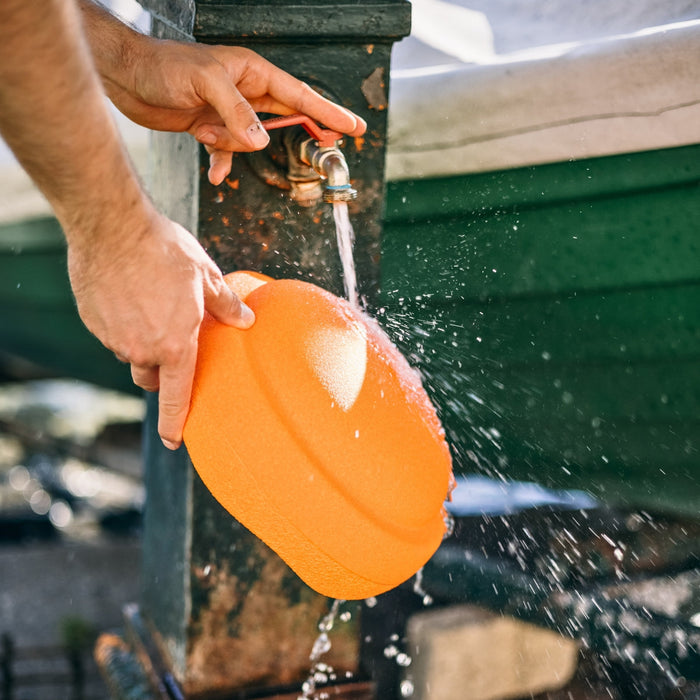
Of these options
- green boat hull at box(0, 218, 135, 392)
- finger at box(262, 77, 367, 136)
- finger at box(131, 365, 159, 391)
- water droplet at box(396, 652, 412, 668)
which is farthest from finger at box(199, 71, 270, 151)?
green boat hull at box(0, 218, 135, 392)

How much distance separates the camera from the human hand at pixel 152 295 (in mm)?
997

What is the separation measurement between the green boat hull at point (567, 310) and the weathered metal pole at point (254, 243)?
14.2 inches

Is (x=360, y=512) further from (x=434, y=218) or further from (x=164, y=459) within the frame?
(x=434, y=218)

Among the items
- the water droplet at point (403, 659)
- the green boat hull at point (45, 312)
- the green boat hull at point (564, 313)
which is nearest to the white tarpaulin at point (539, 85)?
the green boat hull at point (564, 313)

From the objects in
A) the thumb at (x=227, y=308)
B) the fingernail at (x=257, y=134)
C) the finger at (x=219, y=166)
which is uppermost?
the fingernail at (x=257, y=134)

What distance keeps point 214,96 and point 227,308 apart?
40 centimetres

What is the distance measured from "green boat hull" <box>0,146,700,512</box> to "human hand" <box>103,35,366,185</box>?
22.2 inches

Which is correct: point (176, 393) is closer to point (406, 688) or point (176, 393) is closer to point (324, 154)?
point (324, 154)

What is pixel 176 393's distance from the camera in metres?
1.08

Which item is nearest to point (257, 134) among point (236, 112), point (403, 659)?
point (236, 112)

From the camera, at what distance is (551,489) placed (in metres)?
2.62

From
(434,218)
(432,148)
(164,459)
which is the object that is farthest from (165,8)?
(164,459)

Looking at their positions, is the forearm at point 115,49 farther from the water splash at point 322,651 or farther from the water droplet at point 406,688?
the water droplet at point 406,688

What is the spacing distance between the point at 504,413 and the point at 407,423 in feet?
4.29
